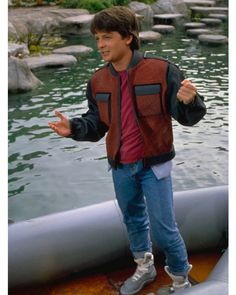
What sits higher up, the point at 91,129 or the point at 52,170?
the point at 91,129

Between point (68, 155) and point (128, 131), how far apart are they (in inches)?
140

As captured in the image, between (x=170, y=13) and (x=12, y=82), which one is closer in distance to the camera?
(x=12, y=82)

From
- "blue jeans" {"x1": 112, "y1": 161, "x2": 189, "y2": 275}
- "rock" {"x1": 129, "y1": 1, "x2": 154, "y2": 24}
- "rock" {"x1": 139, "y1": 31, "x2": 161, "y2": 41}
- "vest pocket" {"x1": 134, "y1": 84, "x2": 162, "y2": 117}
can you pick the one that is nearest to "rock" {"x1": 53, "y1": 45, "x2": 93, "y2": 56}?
"rock" {"x1": 139, "y1": 31, "x2": 161, "y2": 41}

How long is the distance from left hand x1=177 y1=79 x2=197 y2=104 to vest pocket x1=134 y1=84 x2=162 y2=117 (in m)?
0.18

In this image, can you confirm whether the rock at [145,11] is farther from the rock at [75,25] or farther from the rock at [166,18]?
the rock at [75,25]

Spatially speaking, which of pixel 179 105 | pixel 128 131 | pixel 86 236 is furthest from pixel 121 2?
pixel 179 105

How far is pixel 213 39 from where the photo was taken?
12.6 metres

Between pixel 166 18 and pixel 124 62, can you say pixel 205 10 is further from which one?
pixel 124 62

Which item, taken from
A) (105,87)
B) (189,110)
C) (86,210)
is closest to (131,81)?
(105,87)

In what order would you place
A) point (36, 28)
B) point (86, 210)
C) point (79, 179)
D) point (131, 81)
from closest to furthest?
point (131, 81) < point (86, 210) < point (79, 179) < point (36, 28)

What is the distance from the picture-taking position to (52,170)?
5.34 m

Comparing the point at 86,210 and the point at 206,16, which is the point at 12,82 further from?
the point at 206,16
